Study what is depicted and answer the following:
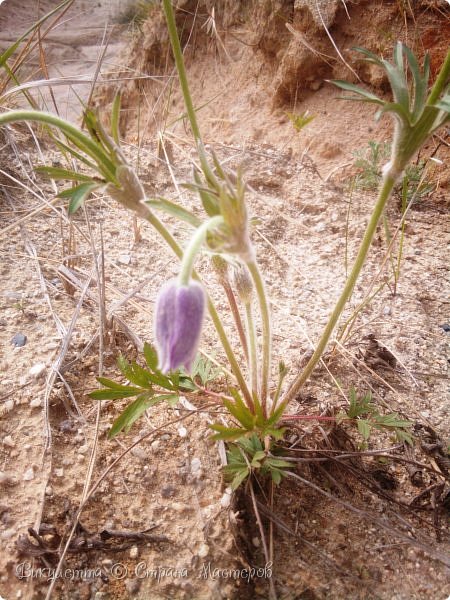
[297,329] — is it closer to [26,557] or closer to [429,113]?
[429,113]

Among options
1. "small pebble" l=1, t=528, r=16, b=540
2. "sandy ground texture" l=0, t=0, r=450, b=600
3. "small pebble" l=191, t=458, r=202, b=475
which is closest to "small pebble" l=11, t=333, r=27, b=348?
"sandy ground texture" l=0, t=0, r=450, b=600

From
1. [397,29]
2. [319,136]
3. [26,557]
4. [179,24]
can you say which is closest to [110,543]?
[26,557]

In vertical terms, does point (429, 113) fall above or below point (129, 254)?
above

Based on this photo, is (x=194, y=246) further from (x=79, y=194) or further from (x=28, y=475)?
(x=28, y=475)

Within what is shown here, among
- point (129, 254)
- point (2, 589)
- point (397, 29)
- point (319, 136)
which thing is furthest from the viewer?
point (319, 136)

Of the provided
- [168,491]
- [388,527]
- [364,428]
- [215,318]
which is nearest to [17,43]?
[215,318]

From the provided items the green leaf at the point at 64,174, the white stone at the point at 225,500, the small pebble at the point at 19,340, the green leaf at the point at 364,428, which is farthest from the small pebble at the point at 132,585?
the green leaf at the point at 64,174
